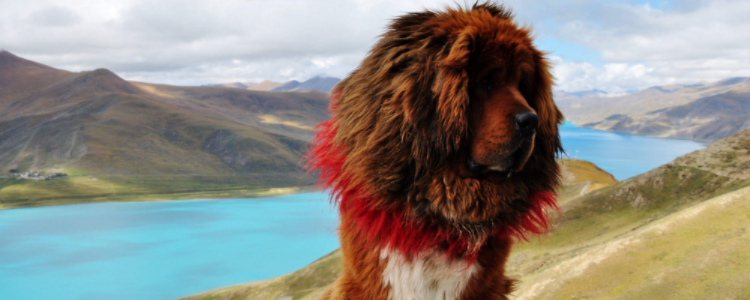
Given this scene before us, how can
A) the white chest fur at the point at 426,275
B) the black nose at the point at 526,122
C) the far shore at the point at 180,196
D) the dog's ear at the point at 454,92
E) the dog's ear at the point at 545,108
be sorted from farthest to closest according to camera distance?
1. the far shore at the point at 180,196
2. the white chest fur at the point at 426,275
3. the dog's ear at the point at 545,108
4. the dog's ear at the point at 454,92
5. the black nose at the point at 526,122

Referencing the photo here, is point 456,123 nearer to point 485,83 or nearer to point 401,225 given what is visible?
point 485,83

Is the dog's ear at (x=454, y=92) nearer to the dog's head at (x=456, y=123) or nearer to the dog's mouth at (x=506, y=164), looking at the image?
the dog's head at (x=456, y=123)

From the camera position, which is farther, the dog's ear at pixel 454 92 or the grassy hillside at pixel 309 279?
the grassy hillside at pixel 309 279

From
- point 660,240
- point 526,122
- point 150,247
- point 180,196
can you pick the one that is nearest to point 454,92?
point 526,122

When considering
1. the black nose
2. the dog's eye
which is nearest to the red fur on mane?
the black nose

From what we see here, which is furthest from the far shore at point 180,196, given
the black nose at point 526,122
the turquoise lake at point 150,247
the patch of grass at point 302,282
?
the black nose at point 526,122

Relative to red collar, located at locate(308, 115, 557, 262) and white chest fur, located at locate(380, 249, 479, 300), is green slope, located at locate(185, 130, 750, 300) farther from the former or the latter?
white chest fur, located at locate(380, 249, 479, 300)

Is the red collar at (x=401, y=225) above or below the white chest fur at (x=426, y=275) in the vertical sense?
above
